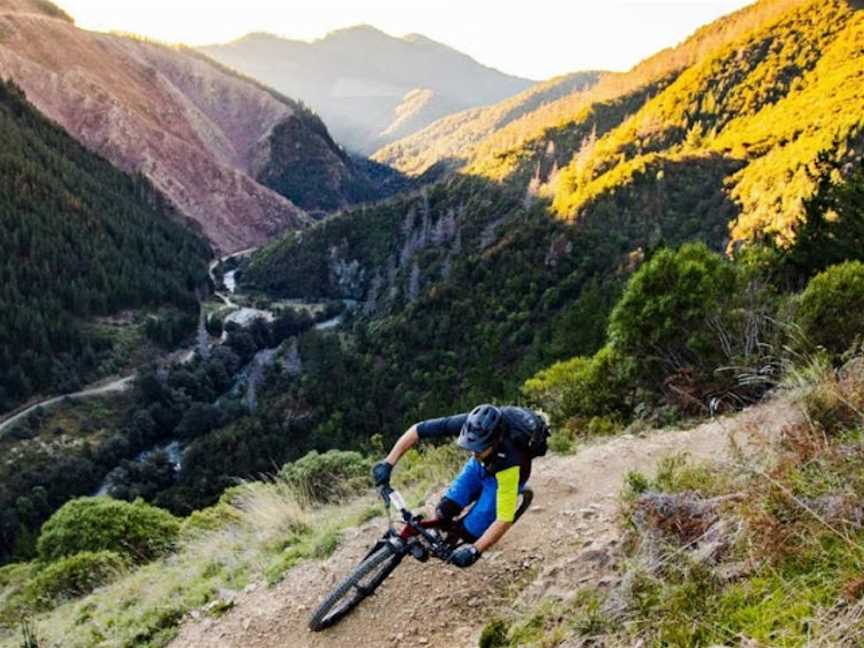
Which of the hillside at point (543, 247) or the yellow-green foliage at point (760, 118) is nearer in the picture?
the hillside at point (543, 247)

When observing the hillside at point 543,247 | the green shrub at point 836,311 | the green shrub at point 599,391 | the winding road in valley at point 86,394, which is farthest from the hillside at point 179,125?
the green shrub at point 836,311

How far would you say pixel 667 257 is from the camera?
1036 cm

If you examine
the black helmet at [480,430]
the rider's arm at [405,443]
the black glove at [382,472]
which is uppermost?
the black helmet at [480,430]

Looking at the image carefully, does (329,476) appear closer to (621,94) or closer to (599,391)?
(599,391)

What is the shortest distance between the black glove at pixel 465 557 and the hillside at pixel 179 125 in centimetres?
11522

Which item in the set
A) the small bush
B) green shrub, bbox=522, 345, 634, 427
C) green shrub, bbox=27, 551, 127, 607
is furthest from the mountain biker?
green shrub, bbox=27, 551, 127, 607

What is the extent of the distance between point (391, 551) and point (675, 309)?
6934 millimetres

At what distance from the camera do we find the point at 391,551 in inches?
200

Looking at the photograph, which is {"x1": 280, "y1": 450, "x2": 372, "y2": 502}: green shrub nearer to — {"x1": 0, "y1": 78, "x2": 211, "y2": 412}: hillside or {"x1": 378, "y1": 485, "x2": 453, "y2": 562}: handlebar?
{"x1": 378, "y1": 485, "x2": 453, "y2": 562}: handlebar

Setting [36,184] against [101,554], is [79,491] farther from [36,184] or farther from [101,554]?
[36,184]

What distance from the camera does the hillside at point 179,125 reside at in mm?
105312

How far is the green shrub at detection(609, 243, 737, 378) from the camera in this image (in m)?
9.76

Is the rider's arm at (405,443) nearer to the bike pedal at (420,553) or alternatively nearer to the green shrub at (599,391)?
the bike pedal at (420,553)

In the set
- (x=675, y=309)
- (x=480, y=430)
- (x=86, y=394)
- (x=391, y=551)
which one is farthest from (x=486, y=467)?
(x=86, y=394)
